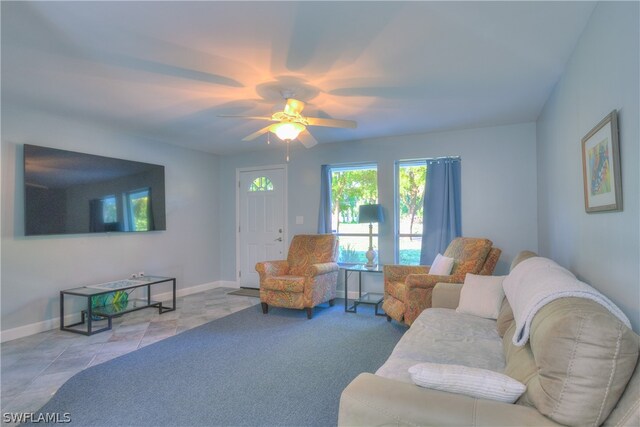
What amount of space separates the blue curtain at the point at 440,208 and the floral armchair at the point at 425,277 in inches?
23.0

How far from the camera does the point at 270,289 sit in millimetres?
4219

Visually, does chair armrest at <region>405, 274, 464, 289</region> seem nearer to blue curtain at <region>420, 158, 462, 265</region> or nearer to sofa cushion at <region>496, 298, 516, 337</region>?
sofa cushion at <region>496, 298, 516, 337</region>

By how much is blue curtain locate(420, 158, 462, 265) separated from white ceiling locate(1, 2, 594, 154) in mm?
853

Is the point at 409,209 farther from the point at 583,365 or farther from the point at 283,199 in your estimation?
the point at 583,365

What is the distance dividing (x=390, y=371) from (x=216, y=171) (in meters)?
5.04

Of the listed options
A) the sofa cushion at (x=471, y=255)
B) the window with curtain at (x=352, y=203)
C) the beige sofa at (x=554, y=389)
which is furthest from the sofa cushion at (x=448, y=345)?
the window with curtain at (x=352, y=203)

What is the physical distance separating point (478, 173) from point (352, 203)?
1.73 m

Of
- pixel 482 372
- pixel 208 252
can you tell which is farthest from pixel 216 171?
pixel 482 372

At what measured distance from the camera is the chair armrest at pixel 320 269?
13.5 feet

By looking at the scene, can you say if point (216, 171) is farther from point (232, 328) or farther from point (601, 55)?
point (601, 55)

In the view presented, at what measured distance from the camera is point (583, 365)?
103 cm

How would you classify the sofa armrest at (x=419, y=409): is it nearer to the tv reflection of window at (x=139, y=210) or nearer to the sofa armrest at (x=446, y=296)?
the sofa armrest at (x=446, y=296)

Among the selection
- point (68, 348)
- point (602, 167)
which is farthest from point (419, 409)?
point (68, 348)

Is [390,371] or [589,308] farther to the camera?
[390,371]
